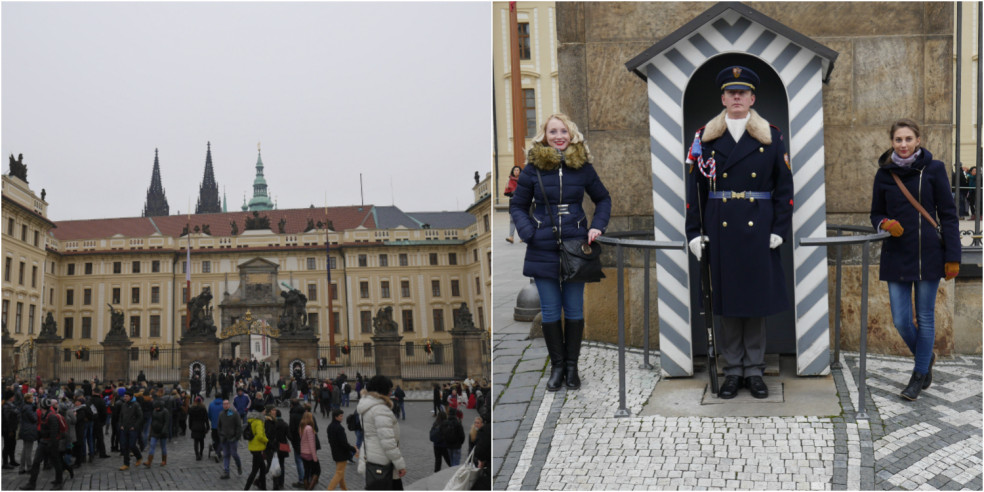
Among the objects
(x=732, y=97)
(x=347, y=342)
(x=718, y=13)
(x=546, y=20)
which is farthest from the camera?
(x=546, y=20)

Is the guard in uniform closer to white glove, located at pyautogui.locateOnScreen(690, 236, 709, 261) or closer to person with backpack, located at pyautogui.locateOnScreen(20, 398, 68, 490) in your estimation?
white glove, located at pyautogui.locateOnScreen(690, 236, 709, 261)

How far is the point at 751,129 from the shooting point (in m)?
3.95

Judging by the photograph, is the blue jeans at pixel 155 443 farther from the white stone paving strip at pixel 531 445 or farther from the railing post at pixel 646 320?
the railing post at pixel 646 320

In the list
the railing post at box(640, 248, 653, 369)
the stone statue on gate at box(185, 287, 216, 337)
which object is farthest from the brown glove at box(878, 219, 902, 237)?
the stone statue on gate at box(185, 287, 216, 337)

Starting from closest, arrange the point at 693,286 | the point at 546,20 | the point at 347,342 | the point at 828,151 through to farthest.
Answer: the point at 693,286 → the point at 828,151 → the point at 347,342 → the point at 546,20

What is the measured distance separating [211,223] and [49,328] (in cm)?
470

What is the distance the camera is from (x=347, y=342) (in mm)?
9969

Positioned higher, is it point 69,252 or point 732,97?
point 732,97

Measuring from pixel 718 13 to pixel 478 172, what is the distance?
12.8 feet

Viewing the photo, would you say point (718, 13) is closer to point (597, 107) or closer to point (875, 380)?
point (597, 107)

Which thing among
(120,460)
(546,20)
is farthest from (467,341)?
(546,20)

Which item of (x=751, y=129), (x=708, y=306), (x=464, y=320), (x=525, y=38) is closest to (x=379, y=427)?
(x=708, y=306)

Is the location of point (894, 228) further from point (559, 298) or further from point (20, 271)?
point (20, 271)

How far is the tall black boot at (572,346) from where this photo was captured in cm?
423
